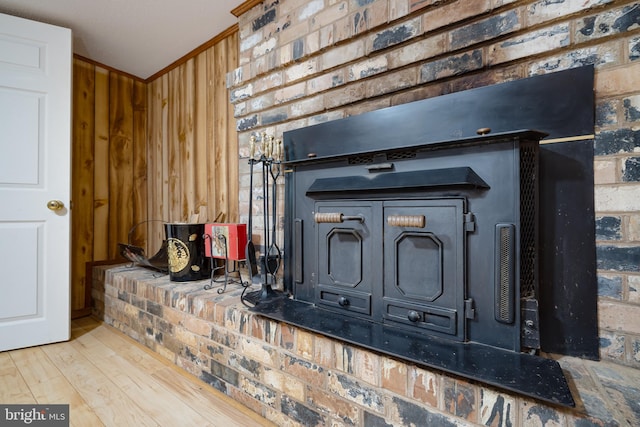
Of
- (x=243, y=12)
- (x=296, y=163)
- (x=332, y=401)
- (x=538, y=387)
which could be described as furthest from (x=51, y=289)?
(x=538, y=387)

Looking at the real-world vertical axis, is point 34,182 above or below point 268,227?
above

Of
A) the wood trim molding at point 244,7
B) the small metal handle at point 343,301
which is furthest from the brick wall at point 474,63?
the small metal handle at point 343,301

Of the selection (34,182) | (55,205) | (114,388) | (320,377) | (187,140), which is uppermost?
(187,140)

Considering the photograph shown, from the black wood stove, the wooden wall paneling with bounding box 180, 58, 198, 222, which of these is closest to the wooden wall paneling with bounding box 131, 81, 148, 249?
the wooden wall paneling with bounding box 180, 58, 198, 222

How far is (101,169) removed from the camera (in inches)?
104

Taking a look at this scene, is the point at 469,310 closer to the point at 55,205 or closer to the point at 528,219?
the point at 528,219

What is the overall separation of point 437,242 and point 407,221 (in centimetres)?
12

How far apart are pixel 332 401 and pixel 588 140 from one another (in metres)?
1.17

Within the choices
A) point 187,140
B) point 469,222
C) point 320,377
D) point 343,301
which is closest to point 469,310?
point 469,222

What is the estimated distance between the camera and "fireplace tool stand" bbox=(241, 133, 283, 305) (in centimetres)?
140

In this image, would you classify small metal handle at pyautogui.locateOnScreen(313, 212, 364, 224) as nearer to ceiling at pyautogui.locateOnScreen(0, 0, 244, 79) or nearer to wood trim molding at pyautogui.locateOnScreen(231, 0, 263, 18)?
wood trim molding at pyautogui.locateOnScreen(231, 0, 263, 18)

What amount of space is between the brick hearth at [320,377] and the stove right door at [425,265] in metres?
0.19

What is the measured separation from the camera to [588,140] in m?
0.87

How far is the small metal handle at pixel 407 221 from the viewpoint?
0.99m
